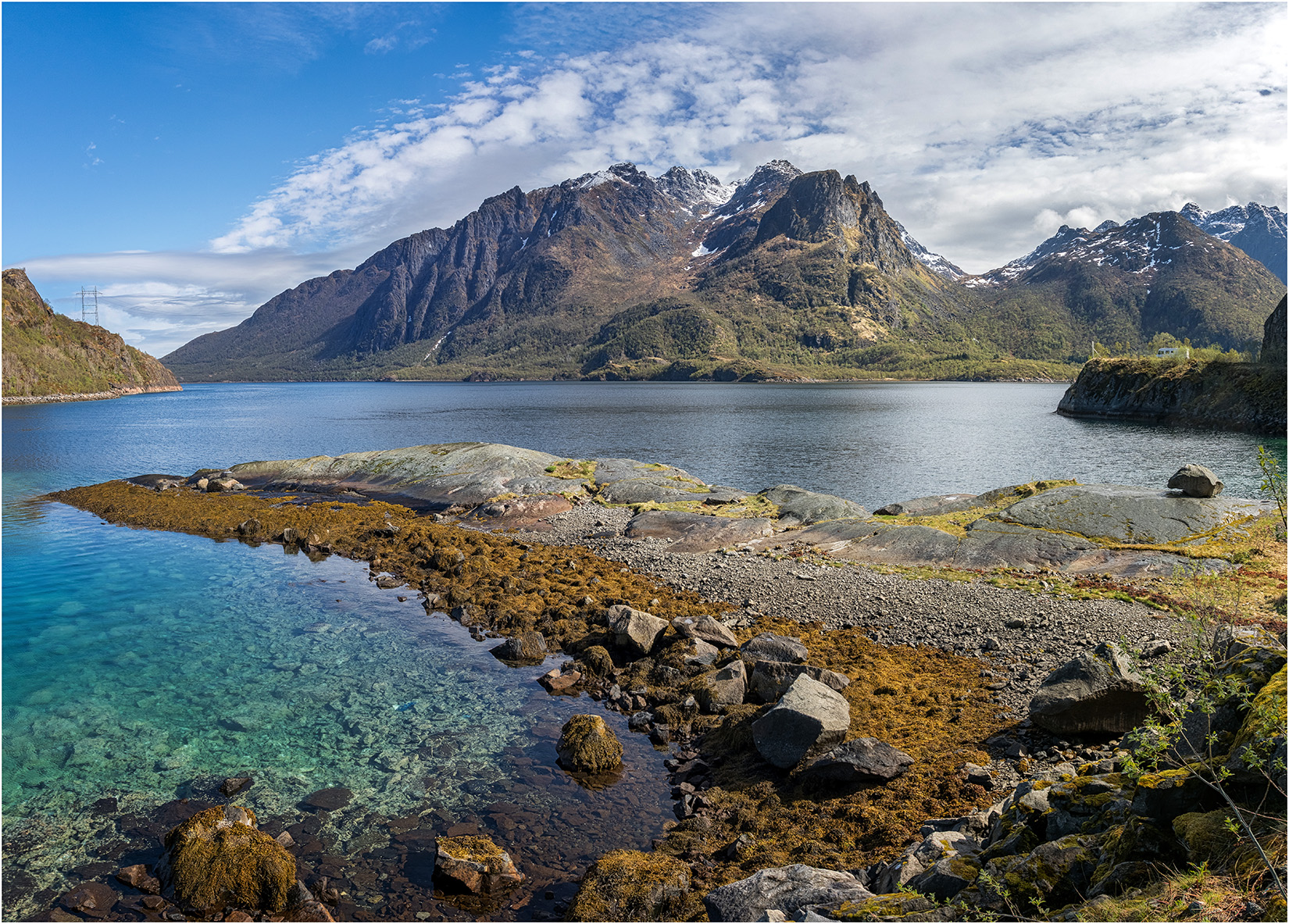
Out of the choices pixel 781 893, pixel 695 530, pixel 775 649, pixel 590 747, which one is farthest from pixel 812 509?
pixel 781 893

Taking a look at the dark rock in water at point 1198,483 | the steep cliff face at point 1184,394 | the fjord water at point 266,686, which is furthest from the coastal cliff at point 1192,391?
the dark rock in water at point 1198,483

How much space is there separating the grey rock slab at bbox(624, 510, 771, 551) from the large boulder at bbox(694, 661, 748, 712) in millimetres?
13336

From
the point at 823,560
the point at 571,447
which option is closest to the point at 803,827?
the point at 823,560

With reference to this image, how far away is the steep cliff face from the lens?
83.1m

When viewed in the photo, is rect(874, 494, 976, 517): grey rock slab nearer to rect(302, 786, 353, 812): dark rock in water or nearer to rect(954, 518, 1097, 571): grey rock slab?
rect(954, 518, 1097, 571): grey rock slab

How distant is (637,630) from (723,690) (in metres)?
3.87

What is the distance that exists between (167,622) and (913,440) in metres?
75.6

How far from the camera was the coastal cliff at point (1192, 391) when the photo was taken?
83.4 metres

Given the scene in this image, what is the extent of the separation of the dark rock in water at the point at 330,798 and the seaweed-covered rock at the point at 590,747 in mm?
4371

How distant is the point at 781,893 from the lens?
9586 mm

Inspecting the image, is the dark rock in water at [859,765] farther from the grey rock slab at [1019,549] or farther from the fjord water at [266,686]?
the grey rock slab at [1019,549]

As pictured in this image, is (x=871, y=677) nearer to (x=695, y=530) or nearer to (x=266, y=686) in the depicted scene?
(x=695, y=530)

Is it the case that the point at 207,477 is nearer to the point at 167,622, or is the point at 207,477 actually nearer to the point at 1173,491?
the point at 167,622

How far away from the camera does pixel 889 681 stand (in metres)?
16.9
